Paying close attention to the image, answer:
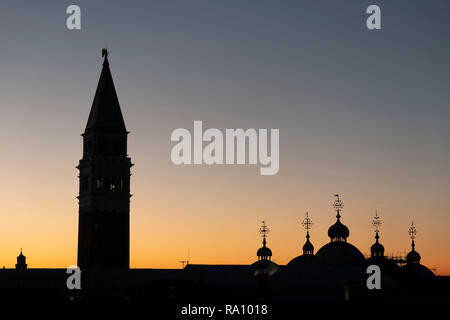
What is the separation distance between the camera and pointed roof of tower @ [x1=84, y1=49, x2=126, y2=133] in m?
152

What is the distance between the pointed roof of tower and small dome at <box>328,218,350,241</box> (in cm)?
2711

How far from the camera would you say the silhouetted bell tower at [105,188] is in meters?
153

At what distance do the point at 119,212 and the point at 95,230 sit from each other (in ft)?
12.4

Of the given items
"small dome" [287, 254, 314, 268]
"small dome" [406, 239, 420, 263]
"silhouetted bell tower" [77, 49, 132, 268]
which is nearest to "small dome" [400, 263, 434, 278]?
"small dome" [406, 239, 420, 263]

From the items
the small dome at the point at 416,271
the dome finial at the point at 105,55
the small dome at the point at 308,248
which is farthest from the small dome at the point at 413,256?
the dome finial at the point at 105,55

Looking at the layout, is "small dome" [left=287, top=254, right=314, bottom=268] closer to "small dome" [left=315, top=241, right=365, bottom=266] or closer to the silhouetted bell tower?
"small dome" [left=315, top=241, right=365, bottom=266]

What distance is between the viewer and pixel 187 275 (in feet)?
463

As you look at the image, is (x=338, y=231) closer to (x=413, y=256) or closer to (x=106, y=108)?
(x=413, y=256)

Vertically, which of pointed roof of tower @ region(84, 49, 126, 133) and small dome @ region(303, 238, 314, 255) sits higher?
pointed roof of tower @ region(84, 49, 126, 133)

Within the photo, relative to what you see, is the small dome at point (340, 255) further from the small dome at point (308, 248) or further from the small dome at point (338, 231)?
the small dome at point (308, 248)

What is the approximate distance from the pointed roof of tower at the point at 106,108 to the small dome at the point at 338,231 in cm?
2711

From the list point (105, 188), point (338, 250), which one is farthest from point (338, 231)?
point (105, 188)

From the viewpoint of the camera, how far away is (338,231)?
153750 millimetres
